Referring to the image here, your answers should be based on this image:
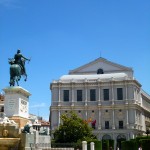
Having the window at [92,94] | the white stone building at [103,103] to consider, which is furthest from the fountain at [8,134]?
the window at [92,94]

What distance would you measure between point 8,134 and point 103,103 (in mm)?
63101

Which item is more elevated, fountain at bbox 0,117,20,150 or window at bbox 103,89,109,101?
window at bbox 103,89,109,101

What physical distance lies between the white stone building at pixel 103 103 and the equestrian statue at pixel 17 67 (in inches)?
2250

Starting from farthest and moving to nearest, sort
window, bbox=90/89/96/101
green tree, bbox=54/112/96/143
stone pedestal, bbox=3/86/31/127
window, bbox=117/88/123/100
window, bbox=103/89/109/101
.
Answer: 1. window, bbox=90/89/96/101
2. window, bbox=103/89/109/101
3. window, bbox=117/88/123/100
4. green tree, bbox=54/112/96/143
5. stone pedestal, bbox=3/86/31/127

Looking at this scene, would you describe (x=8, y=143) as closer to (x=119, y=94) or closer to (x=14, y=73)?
(x=14, y=73)

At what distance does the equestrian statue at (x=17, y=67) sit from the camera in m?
21.6

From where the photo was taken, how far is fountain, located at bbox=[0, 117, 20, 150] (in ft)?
59.0

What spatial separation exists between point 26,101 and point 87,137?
3181cm

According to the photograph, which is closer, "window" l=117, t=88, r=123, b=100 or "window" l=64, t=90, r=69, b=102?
"window" l=117, t=88, r=123, b=100

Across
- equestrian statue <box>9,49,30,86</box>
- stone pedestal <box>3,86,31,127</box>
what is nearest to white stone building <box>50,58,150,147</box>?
equestrian statue <box>9,49,30,86</box>

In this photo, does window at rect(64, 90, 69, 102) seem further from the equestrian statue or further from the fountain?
the fountain

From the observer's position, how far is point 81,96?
269ft

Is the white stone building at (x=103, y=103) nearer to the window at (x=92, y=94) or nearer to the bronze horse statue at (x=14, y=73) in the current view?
the window at (x=92, y=94)

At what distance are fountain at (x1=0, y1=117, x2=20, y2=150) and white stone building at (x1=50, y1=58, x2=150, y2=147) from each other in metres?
59.9
